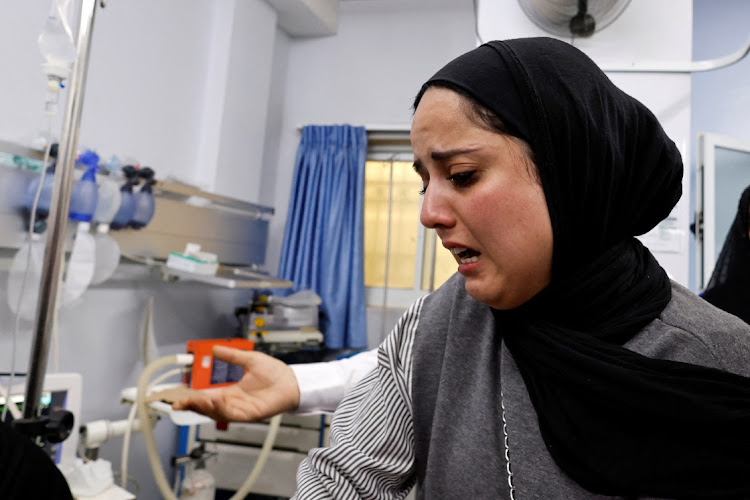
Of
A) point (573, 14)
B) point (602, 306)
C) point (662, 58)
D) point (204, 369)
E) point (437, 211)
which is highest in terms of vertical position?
point (573, 14)

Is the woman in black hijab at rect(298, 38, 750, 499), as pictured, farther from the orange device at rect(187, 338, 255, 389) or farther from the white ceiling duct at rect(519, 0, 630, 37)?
the orange device at rect(187, 338, 255, 389)

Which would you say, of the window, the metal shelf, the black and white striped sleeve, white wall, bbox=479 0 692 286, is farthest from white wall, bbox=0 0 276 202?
white wall, bbox=479 0 692 286

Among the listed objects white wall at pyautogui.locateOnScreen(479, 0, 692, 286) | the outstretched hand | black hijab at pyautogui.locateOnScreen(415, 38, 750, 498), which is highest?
white wall at pyautogui.locateOnScreen(479, 0, 692, 286)

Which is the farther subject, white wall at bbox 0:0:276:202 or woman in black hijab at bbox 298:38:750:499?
white wall at bbox 0:0:276:202

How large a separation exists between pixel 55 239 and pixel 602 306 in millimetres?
974

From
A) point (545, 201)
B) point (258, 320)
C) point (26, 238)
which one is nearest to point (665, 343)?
point (545, 201)

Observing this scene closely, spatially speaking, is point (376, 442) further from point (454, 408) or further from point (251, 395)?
point (251, 395)

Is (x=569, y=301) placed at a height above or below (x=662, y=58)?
below

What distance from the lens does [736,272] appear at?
1560mm

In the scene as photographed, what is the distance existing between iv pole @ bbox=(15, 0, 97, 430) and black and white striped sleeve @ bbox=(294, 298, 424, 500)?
560 mm

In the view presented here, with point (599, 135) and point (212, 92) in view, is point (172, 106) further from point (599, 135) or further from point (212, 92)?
point (599, 135)

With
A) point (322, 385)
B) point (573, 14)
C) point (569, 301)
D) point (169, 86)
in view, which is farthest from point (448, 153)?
point (169, 86)

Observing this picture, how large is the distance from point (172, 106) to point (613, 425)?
2545 mm

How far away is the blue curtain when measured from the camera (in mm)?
3184
